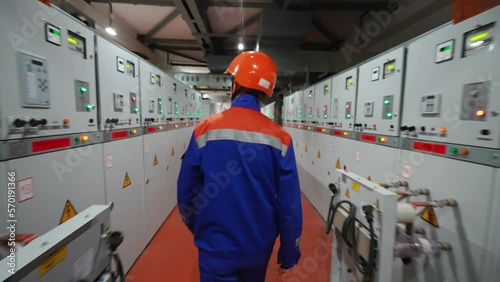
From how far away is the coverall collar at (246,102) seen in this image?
128 centimetres

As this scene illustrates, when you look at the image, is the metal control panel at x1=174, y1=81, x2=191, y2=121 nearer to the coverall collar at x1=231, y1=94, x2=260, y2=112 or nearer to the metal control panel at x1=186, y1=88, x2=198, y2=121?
the metal control panel at x1=186, y1=88, x2=198, y2=121

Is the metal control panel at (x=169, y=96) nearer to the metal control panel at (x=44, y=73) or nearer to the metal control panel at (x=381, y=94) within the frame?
the metal control panel at (x=44, y=73)

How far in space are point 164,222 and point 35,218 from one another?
228 centimetres

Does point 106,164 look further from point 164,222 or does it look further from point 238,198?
point 164,222

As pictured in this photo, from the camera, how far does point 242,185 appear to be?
1189mm

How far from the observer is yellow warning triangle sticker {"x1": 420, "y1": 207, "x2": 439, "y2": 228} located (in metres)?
1.45

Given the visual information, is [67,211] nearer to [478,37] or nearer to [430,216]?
[430,216]

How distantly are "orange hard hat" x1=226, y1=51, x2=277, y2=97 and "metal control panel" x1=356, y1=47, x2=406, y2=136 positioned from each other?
4.18ft

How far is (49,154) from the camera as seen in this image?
131 centimetres

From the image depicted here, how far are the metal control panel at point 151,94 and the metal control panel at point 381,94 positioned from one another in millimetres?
2586

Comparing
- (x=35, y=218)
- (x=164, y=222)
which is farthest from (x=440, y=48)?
(x=164, y=222)

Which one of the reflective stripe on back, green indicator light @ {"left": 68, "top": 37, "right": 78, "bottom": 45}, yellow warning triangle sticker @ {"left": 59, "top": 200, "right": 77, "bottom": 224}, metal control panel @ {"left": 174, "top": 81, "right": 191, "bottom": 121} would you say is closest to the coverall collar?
the reflective stripe on back

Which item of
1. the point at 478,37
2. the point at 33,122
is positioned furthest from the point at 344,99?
the point at 33,122

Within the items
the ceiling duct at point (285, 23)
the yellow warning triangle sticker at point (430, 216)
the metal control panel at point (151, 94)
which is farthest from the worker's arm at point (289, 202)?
the ceiling duct at point (285, 23)
